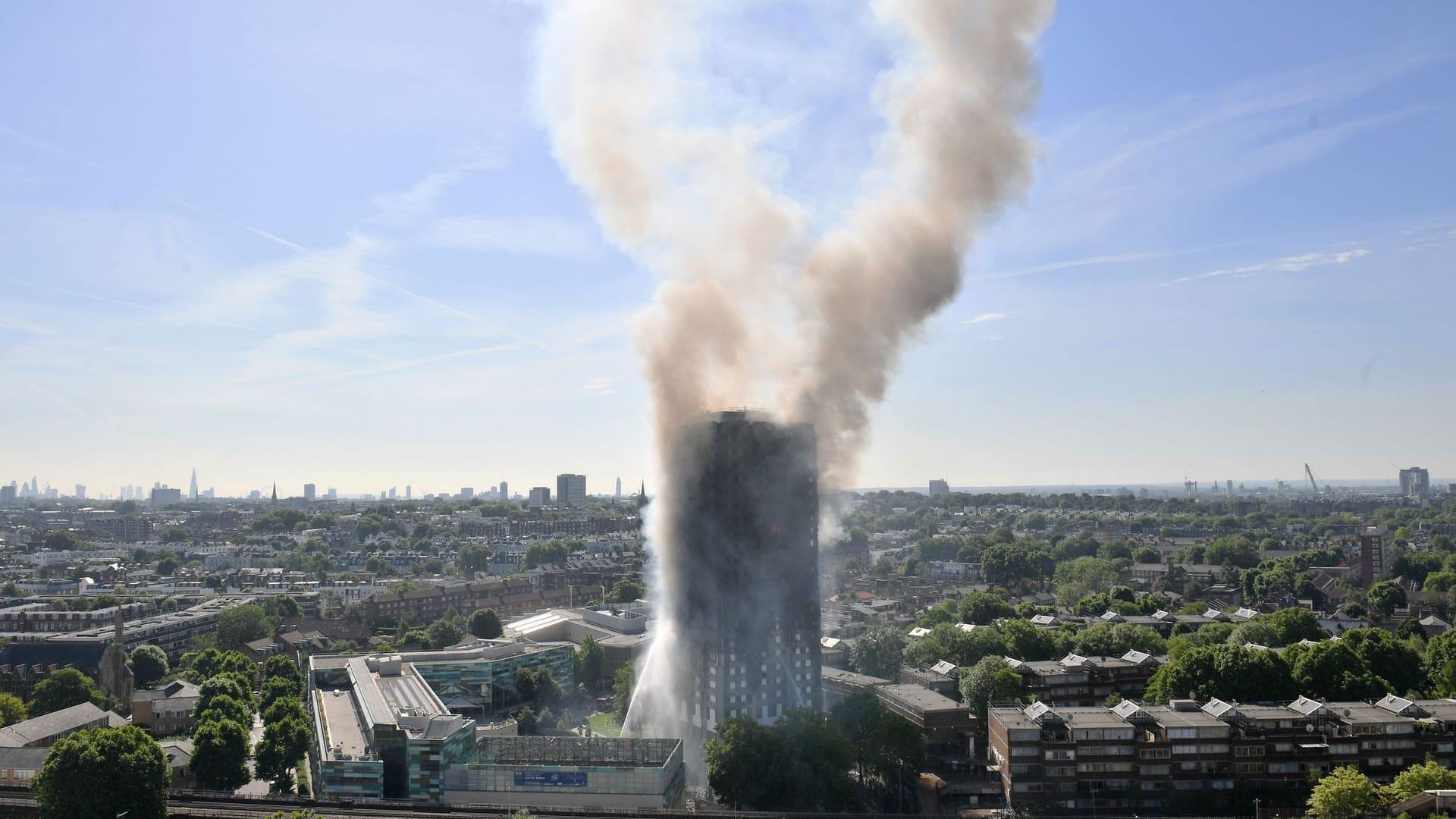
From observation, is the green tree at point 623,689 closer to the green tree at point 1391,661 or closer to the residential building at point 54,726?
the residential building at point 54,726

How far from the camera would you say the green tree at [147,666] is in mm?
85062

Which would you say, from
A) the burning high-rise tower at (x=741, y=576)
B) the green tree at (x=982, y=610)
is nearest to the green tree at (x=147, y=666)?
the burning high-rise tower at (x=741, y=576)

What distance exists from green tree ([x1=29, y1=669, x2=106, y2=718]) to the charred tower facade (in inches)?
1704

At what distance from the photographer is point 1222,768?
49312 mm

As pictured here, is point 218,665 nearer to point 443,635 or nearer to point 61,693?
point 61,693

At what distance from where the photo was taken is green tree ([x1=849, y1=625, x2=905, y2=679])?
71.5 m

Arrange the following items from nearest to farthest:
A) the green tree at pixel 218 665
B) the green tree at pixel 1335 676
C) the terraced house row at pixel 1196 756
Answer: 1. the terraced house row at pixel 1196 756
2. the green tree at pixel 1335 676
3. the green tree at pixel 218 665

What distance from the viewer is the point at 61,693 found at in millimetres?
69625

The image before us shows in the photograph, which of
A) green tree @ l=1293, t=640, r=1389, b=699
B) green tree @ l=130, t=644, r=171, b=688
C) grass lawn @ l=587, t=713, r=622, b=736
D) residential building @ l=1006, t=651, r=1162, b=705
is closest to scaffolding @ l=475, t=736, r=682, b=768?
grass lawn @ l=587, t=713, r=622, b=736

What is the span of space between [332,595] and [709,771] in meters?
93.9

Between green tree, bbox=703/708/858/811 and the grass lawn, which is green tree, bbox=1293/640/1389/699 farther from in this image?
the grass lawn

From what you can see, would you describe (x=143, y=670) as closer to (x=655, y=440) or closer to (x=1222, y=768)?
(x=655, y=440)

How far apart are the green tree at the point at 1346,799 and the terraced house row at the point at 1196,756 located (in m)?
5.20

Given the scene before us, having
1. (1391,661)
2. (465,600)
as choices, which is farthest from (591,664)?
(1391,661)
